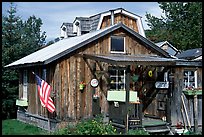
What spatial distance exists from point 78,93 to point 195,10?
27232mm

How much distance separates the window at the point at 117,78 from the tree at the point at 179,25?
21605mm

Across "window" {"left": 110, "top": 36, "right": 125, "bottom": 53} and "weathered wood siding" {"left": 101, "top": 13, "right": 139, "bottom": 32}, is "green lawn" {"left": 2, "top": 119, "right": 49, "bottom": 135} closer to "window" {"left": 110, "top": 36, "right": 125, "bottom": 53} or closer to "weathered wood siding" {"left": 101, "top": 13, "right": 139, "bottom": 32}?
"window" {"left": 110, "top": 36, "right": 125, "bottom": 53}

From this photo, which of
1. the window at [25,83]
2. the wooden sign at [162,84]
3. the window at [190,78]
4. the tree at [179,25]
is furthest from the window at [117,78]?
the tree at [179,25]

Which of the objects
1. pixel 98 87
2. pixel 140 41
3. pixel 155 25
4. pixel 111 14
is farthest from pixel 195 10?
pixel 98 87

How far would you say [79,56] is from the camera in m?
14.2

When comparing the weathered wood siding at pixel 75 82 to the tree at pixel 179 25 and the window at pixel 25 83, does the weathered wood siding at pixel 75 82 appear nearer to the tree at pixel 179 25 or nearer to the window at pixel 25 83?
the window at pixel 25 83

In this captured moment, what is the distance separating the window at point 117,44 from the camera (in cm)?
1514

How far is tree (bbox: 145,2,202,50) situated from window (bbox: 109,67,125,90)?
70.9 feet

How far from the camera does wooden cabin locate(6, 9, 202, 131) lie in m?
13.1

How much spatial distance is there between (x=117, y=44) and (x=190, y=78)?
356 cm

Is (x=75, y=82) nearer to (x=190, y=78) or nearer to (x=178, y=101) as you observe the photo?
(x=178, y=101)

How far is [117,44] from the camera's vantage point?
50.3ft

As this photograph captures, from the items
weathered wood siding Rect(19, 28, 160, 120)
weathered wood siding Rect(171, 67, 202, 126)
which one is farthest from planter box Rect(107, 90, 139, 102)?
weathered wood siding Rect(171, 67, 202, 126)

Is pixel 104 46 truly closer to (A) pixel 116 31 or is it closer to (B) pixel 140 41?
(A) pixel 116 31
